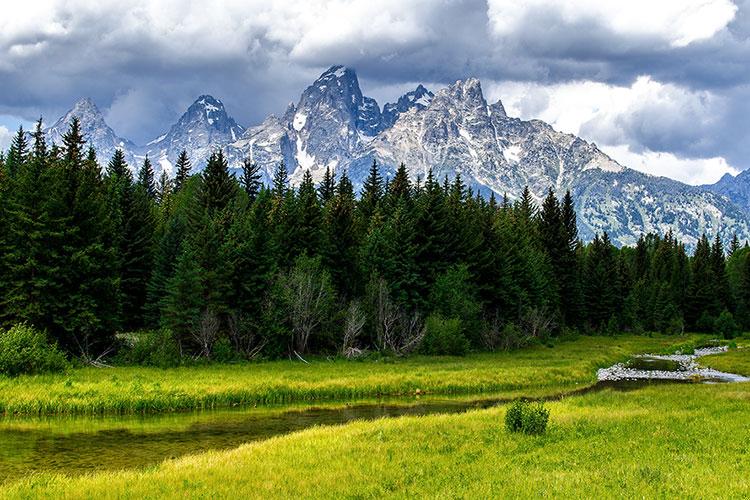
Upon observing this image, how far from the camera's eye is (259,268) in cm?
6112

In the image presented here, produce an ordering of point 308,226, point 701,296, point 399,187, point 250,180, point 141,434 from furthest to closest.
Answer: point 701,296 < point 250,180 < point 399,187 < point 308,226 < point 141,434

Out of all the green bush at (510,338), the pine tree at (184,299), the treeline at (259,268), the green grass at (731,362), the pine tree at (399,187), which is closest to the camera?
the treeline at (259,268)

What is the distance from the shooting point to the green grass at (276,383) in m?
35.3

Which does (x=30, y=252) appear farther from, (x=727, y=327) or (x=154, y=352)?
(x=727, y=327)

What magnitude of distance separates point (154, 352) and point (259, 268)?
534 inches

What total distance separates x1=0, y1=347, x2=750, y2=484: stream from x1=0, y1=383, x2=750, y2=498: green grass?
9.57ft

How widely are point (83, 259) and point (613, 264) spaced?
4102 inches

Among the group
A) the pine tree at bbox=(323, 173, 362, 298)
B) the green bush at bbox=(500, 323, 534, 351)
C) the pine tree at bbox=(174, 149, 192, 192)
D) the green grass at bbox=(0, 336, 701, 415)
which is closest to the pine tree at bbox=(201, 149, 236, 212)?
the pine tree at bbox=(323, 173, 362, 298)

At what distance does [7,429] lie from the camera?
95.6 feet

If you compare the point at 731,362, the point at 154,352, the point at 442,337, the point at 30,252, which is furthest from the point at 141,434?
the point at 731,362

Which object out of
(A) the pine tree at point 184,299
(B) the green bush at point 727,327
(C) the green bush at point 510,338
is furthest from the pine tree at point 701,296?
(A) the pine tree at point 184,299

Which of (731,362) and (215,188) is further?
(215,188)

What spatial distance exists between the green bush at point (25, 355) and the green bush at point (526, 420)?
31631 mm

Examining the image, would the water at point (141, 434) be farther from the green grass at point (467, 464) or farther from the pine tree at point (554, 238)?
the pine tree at point (554, 238)
